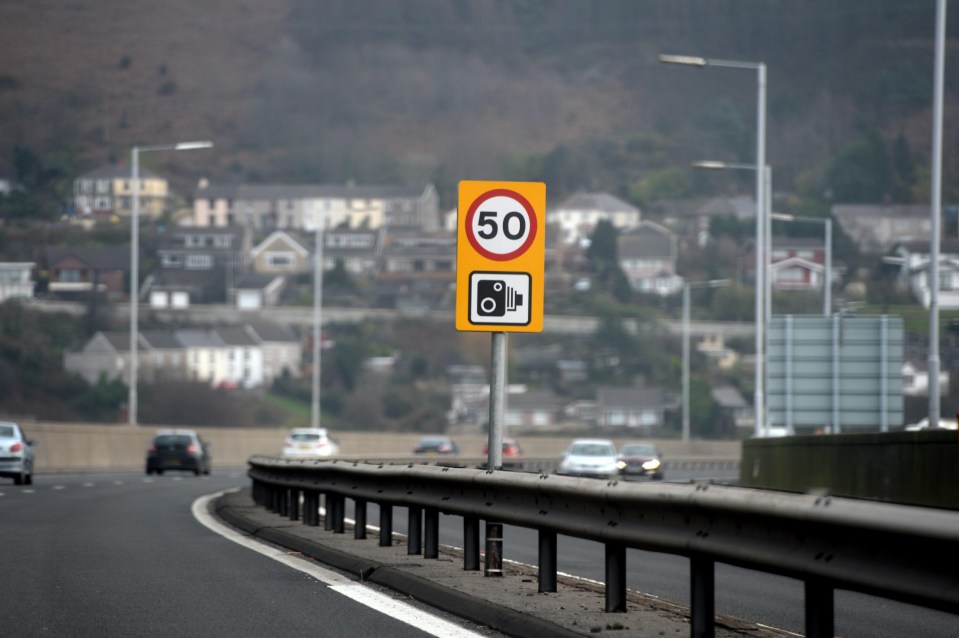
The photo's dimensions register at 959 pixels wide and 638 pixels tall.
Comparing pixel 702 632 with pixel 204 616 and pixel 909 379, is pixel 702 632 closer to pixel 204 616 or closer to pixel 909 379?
pixel 204 616

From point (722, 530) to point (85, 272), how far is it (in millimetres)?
161376

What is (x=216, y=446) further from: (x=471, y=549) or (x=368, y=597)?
(x=368, y=597)

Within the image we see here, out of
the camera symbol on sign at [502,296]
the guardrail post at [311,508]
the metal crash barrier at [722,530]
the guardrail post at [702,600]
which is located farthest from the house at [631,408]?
the guardrail post at [702,600]

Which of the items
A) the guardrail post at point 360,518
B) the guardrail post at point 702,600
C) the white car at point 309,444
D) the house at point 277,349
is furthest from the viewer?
the house at point 277,349

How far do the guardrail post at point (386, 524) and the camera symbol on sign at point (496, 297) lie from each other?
2659 millimetres

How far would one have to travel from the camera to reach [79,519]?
821 inches

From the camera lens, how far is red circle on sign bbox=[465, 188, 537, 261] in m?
11.9

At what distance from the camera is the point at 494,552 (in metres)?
11.8

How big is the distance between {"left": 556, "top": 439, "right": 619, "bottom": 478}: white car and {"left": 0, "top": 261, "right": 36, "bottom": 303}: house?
10469 centimetres

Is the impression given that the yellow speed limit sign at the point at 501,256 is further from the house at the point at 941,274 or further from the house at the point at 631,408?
the house at the point at 631,408

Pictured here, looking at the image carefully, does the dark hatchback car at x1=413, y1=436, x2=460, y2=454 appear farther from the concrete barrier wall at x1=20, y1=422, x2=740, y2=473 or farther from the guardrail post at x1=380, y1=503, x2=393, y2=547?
the guardrail post at x1=380, y1=503, x2=393, y2=547

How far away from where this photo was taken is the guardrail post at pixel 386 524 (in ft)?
46.4

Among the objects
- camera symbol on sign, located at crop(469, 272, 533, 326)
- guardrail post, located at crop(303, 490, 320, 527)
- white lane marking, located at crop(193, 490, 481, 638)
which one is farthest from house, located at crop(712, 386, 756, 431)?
camera symbol on sign, located at crop(469, 272, 533, 326)

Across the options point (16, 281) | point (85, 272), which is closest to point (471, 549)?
point (16, 281)
